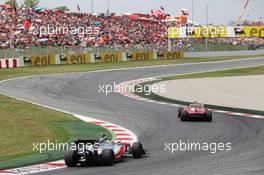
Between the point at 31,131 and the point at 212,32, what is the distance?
2299 inches

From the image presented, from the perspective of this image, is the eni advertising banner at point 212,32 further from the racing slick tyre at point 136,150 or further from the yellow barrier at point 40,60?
the racing slick tyre at point 136,150

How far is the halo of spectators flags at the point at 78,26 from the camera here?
5838 centimetres

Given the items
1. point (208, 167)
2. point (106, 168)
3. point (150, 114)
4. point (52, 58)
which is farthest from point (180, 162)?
point (52, 58)

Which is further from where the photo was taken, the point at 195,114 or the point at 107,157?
the point at 195,114

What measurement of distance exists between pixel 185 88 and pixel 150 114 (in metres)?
11.5

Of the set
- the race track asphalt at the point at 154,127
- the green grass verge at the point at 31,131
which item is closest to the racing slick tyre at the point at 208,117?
the race track asphalt at the point at 154,127

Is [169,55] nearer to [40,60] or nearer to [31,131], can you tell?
[40,60]

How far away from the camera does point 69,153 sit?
1342cm

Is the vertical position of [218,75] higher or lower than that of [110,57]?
lower

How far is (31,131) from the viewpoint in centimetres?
1855

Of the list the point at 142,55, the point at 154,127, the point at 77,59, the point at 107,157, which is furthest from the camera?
the point at 142,55

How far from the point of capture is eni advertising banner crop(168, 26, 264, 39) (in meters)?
73.8

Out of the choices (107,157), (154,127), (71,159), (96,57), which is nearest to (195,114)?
(154,127)

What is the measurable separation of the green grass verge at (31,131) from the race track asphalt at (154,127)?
1.45 meters
